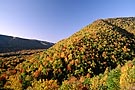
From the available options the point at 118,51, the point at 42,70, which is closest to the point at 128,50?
the point at 118,51

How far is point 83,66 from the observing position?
150750mm

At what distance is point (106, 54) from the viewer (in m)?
168

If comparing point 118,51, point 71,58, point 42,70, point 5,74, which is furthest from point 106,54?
point 5,74

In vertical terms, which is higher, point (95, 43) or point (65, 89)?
point (95, 43)

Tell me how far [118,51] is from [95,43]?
16847 millimetres

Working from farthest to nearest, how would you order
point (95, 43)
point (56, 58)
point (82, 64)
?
point (95, 43) → point (56, 58) → point (82, 64)

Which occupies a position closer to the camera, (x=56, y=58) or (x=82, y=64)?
(x=82, y=64)

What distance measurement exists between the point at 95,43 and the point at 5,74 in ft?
189

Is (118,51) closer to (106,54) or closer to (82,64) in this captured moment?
(106,54)

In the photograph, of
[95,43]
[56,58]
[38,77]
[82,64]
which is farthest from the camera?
[95,43]

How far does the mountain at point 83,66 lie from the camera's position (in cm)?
11844

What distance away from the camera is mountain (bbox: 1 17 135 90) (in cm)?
11844

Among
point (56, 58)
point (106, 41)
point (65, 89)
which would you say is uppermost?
point (106, 41)

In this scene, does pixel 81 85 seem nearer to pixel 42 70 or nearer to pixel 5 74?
pixel 42 70
